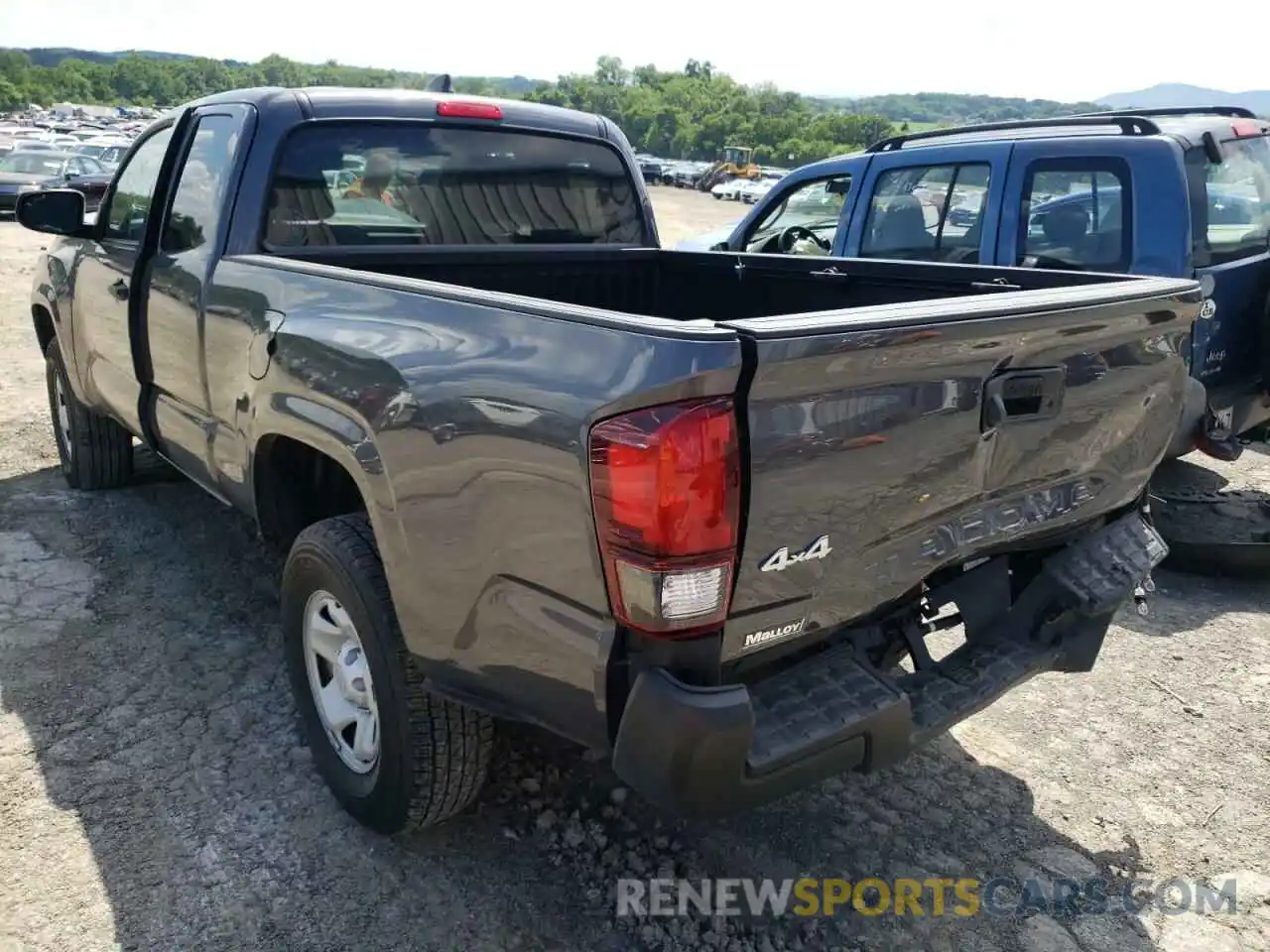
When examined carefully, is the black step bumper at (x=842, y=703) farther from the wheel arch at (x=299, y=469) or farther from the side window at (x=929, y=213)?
the side window at (x=929, y=213)

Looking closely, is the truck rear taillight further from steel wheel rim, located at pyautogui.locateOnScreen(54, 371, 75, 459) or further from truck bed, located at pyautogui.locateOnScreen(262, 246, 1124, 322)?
steel wheel rim, located at pyautogui.locateOnScreen(54, 371, 75, 459)

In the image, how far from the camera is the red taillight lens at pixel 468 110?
3.84m

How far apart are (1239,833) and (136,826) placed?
3.11 meters

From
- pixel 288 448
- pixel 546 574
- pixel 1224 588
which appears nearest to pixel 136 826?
pixel 288 448

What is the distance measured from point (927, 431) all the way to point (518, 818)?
63.6 inches

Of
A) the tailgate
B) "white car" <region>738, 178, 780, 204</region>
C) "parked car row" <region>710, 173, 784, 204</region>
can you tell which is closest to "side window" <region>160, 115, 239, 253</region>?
the tailgate

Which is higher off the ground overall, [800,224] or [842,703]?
[800,224]

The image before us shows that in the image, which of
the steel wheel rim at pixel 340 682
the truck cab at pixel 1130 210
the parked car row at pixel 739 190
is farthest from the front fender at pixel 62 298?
the parked car row at pixel 739 190

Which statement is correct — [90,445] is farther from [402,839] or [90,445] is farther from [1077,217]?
[1077,217]

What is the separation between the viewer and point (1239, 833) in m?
2.93

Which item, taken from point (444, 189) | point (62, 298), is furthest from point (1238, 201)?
point (62, 298)

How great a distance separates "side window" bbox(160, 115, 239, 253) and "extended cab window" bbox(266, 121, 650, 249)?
22 cm

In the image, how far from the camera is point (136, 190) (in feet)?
13.9

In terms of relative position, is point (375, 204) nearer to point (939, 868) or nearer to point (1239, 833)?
point (939, 868)
